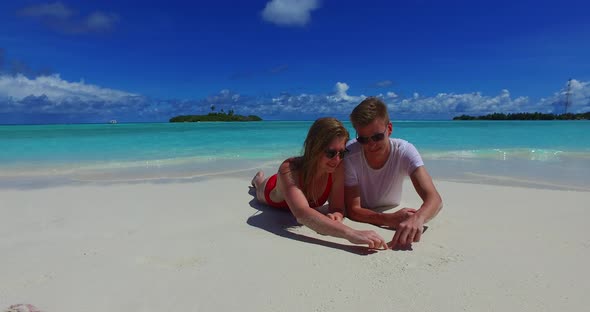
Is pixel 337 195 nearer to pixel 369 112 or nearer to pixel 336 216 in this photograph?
pixel 336 216

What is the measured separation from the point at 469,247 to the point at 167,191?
12.6 ft

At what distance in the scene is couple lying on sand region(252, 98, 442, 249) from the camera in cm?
283

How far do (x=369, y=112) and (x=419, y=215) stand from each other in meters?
0.97

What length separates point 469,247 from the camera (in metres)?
2.75

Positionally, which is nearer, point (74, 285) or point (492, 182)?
point (74, 285)

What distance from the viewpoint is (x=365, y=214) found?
3361 millimetres

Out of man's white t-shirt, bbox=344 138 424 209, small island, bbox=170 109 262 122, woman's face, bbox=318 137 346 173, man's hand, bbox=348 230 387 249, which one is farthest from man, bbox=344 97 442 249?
small island, bbox=170 109 262 122

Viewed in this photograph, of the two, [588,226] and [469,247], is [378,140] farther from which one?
[588,226]

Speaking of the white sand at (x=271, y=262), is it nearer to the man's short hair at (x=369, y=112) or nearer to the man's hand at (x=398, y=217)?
the man's hand at (x=398, y=217)

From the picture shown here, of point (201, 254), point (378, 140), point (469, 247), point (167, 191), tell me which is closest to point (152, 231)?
point (201, 254)

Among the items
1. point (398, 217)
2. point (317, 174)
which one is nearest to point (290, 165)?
point (317, 174)

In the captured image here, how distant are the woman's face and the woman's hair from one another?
21 millimetres

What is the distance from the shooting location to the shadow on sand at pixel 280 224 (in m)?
2.74

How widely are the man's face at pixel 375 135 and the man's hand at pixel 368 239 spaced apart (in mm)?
879
